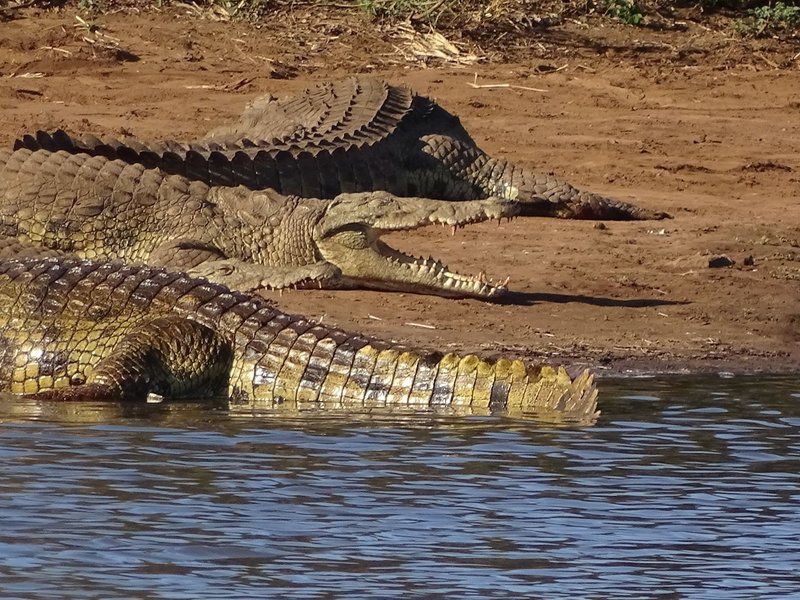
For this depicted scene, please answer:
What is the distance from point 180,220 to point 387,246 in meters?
1.41

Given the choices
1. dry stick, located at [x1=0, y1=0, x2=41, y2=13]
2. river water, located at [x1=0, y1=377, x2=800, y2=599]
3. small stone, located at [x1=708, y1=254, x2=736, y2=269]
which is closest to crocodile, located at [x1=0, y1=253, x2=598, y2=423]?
river water, located at [x1=0, y1=377, x2=800, y2=599]

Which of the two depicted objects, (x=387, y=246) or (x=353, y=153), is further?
(x=353, y=153)

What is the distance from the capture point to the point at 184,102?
14406 millimetres

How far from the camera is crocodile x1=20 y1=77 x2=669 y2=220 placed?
12.0 m

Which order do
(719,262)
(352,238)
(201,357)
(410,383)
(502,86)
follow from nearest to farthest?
(410,383)
(201,357)
(352,238)
(719,262)
(502,86)

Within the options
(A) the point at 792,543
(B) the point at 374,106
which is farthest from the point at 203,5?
(A) the point at 792,543

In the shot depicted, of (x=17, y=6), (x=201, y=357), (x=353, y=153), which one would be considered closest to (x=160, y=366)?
(x=201, y=357)

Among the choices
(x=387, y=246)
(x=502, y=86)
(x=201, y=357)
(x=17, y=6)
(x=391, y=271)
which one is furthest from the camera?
(x=17, y=6)

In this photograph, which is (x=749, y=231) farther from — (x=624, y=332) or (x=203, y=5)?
(x=203, y=5)

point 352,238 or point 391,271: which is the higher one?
point 352,238

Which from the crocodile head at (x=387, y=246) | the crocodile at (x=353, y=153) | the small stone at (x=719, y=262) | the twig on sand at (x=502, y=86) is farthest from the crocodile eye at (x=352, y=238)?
the twig on sand at (x=502, y=86)

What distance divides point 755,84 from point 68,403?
9477 mm

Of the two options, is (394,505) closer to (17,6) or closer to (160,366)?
(160,366)

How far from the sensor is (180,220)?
11133mm
